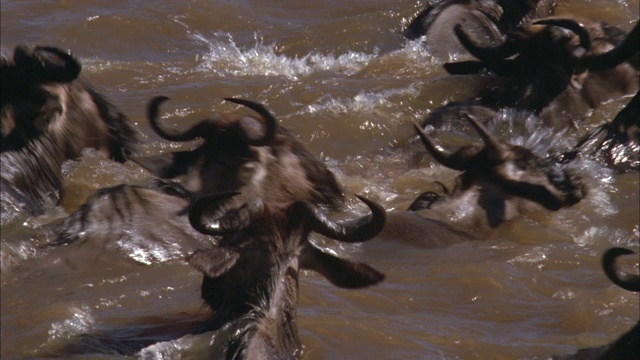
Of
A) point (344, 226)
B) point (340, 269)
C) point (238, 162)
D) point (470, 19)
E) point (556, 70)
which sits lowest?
point (470, 19)

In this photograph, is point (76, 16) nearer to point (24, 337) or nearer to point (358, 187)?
point (358, 187)

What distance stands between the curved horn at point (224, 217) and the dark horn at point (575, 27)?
4.68m

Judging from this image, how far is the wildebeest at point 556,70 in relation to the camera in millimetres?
9586

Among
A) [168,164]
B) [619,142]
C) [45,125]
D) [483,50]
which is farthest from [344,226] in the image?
[483,50]

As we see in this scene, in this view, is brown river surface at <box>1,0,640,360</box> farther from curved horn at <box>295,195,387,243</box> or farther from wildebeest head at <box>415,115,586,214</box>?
curved horn at <box>295,195,387,243</box>

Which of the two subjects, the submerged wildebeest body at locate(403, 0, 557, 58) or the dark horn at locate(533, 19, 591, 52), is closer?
the dark horn at locate(533, 19, 591, 52)

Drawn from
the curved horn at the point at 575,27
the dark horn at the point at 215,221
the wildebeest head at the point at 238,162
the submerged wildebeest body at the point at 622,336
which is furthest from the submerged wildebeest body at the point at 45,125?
the submerged wildebeest body at the point at 622,336

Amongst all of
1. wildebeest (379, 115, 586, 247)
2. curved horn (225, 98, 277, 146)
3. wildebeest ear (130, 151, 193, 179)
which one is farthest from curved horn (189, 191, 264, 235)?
wildebeest (379, 115, 586, 247)

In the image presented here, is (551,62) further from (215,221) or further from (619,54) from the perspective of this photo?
(215,221)

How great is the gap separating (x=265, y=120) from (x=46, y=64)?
1263mm

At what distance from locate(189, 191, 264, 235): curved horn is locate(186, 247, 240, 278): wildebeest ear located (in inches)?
3.4

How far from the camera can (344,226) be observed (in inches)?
201

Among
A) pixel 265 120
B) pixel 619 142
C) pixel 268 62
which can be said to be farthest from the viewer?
pixel 268 62

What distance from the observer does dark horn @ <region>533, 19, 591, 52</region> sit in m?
9.22
